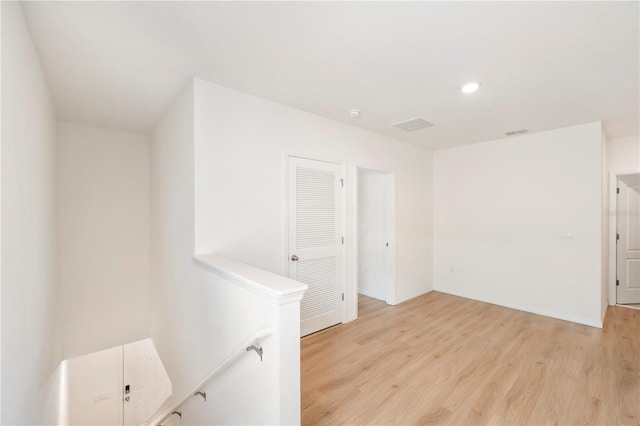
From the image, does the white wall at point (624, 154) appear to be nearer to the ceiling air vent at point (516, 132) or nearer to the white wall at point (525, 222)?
the white wall at point (525, 222)

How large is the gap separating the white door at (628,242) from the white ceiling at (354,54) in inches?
67.7

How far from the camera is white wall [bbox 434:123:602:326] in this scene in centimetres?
369

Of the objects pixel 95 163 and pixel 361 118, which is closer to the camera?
pixel 361 118

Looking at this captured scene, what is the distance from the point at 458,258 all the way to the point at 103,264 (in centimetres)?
559

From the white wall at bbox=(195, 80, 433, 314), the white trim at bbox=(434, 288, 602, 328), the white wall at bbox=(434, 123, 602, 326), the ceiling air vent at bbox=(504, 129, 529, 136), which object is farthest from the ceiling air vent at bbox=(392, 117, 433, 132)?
the white trim at bbox=(434, 288, 602, 328)

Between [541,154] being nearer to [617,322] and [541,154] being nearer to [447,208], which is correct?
[447,208]

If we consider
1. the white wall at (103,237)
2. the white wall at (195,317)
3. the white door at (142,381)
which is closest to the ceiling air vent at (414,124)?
the white wall at (195,317)

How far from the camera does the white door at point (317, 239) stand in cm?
321

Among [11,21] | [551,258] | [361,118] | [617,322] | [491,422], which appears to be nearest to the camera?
[11,21]

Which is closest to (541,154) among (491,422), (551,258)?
(551,258)

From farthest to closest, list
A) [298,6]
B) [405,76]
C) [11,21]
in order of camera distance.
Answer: [405,76] → [298,6] → [11,21]

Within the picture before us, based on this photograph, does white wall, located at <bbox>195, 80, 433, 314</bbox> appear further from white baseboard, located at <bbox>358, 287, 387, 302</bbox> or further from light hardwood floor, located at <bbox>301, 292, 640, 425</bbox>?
white baseboard, located at <bbox>358, 287, 387, 302</bbox>

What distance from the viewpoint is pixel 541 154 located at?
4.06 m

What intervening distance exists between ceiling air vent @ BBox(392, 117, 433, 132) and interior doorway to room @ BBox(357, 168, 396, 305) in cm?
75
